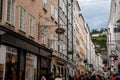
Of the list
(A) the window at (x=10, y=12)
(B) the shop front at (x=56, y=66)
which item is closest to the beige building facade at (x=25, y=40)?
(A) the window at (x=10, y=12)

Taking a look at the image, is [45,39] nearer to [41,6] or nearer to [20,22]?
[41,6]

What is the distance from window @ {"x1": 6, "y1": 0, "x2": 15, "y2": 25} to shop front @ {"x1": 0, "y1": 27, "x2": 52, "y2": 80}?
30.8 inches

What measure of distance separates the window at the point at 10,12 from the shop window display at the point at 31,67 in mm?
4671

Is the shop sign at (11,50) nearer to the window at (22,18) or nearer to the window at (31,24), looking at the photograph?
the window at (22,18)

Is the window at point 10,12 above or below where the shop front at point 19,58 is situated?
above

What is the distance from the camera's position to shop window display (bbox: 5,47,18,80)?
20442 mm

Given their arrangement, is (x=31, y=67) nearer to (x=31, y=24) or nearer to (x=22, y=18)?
(x=31, y=24)

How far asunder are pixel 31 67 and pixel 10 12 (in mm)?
7075

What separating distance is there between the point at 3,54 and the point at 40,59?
1037 cm

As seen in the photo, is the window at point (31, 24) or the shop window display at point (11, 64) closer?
the shop window display at point (11, 64)

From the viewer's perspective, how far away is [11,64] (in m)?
21.2

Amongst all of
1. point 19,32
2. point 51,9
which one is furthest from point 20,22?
point 51,9

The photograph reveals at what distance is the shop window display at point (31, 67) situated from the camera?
25.3 m

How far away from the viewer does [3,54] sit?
1980 cm
